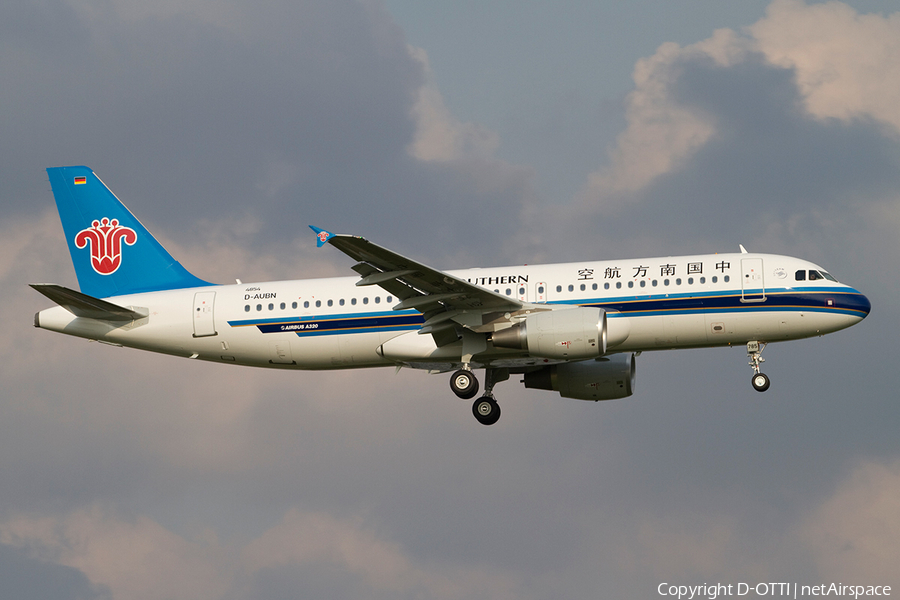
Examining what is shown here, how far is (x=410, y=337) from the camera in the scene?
4288 cm

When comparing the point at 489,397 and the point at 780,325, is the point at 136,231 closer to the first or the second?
the point at 489,397

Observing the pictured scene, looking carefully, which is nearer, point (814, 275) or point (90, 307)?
point (814, 275)

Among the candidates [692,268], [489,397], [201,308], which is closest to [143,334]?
[201,308]

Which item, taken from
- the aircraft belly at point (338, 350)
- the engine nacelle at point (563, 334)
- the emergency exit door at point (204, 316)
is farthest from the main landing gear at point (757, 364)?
the emergency exit door at point (204, 316)

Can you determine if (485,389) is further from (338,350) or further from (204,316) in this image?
(204,316)

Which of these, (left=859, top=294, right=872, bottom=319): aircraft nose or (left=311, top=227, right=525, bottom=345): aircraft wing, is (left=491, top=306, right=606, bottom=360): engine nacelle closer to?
(left=311, top=227, right=525, bottom=345): aircraft wing

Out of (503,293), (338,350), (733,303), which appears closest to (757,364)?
(733,303)

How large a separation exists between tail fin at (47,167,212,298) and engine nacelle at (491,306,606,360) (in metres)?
15.2

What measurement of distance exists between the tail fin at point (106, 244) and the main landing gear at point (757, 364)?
73.5ft

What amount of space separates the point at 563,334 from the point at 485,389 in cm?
693

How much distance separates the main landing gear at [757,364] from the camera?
4144 centimetres

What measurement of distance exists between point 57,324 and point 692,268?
990 inches

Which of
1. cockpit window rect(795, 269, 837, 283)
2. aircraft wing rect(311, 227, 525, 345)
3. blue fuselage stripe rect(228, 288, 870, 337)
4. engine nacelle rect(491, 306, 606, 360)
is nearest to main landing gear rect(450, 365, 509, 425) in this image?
aircraft wing rect(311, 227, 525, 345)

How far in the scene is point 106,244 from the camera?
160ft
